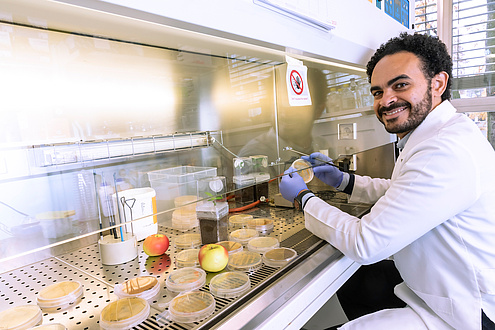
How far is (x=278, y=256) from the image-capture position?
3.40 feet

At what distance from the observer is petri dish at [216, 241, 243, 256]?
3.57ft

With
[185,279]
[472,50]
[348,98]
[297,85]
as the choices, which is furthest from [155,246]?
[472,50]

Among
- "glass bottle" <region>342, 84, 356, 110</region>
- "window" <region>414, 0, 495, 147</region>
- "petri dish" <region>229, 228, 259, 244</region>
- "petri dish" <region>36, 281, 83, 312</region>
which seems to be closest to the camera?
"petri dish" <region>36, 281, 83, 312</region>

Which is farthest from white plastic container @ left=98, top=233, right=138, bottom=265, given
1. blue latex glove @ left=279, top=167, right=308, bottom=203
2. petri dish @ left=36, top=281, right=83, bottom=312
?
blue latex glove @ left=279, top=167, right=308, bottom=203

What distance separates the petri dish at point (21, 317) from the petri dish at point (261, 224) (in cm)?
79

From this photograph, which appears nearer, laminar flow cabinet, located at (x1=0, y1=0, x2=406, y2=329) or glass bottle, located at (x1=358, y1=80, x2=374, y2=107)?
laminar flow cabinet, located at (x1=0, y1=0, x2=406, y2=329)

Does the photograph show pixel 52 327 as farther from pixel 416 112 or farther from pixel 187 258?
pixel 416 112

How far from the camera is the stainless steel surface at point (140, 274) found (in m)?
0.73

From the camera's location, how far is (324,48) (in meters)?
1.23

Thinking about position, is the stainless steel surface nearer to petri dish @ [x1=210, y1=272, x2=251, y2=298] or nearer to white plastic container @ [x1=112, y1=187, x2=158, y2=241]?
petri dish @ [x1=210, y1=272, x2=251, y2=298]

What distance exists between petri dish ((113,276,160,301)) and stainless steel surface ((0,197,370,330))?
0.07 feet

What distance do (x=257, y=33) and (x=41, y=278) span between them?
1.02 m

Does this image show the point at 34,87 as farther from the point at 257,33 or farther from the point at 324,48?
the point at 324,48

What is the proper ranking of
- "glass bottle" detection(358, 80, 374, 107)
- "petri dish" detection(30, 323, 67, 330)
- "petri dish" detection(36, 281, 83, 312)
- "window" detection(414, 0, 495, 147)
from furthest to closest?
"window" detection(414, 0, 495, 147)
"glass bottle" detection(358, 80, 374, 107)
"petri dish" detection(36, 281, 83, 312)
"petri dish" detection(30, 323, 67, 330)
